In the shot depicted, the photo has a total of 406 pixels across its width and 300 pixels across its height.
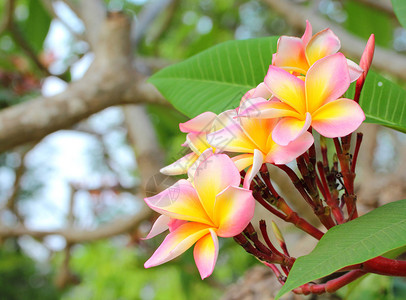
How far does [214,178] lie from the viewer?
359mm

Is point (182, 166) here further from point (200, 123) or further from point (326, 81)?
point (326, 81)

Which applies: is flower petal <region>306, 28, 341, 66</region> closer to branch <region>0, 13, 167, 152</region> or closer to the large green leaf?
the large green leaf

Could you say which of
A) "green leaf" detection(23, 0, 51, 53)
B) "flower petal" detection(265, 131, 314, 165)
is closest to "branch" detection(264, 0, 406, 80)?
"flower petal" detection(265, 131, 314, 165)

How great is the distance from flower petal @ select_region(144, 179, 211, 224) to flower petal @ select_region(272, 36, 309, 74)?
0.52 ft

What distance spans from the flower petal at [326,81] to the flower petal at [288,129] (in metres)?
0.02

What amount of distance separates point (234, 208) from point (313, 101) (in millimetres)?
119

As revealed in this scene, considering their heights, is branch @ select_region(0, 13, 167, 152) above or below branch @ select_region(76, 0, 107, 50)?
above

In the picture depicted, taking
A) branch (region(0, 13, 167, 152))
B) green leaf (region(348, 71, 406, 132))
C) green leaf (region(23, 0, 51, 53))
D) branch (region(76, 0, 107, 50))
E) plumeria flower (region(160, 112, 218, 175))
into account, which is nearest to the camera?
plumeria flower (region(160, 112, 218, 175))

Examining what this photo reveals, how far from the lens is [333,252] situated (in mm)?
337

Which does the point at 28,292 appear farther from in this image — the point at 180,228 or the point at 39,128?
the point at 180,228

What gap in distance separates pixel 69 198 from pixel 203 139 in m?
2.39

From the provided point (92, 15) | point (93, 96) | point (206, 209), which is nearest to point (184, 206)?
point (206, 209)

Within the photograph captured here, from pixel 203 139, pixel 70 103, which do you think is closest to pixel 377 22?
pixel 70 103

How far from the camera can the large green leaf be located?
54 cm
